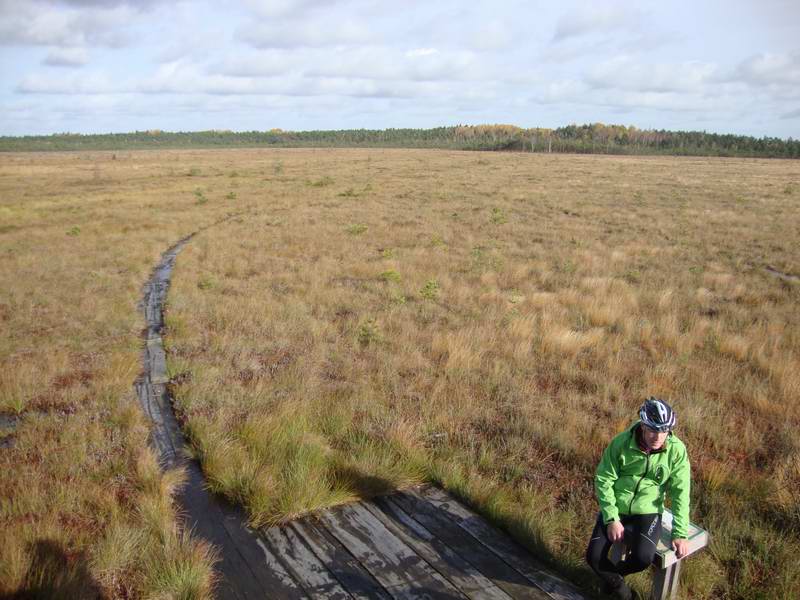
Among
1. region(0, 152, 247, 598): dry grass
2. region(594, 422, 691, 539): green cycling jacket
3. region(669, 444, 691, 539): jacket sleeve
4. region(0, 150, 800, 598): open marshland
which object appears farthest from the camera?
region(0, 150, 800, 598): open marshland

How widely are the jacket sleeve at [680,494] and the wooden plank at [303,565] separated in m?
2.31

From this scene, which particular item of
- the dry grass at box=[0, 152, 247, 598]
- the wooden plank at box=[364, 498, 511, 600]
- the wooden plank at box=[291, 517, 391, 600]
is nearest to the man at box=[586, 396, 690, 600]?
the wooden plank at box=[364, 498, 511, 600]

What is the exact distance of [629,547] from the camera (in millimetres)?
3803

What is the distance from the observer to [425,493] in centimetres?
528

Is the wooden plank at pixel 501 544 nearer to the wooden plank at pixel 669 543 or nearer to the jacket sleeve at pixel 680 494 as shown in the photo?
the wooden plank at pixel 669 543

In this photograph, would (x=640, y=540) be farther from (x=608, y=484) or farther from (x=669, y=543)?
(x=608, y=484)

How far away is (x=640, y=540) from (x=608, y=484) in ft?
1.35

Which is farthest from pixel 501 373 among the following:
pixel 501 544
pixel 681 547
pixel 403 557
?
pixel 681 547

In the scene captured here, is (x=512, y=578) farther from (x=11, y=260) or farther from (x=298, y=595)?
(x=11, y=260)

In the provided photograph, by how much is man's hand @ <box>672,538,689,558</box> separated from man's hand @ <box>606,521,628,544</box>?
0.33 m

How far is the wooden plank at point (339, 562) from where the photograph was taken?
13.0 feet

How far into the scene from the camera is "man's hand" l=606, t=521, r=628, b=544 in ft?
11.9

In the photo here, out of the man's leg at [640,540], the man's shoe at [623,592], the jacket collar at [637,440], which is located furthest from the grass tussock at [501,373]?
the jacket collar at [637,440]

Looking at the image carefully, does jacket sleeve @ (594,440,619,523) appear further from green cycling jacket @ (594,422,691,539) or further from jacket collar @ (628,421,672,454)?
jacket collar @ (628,421,672,454)
